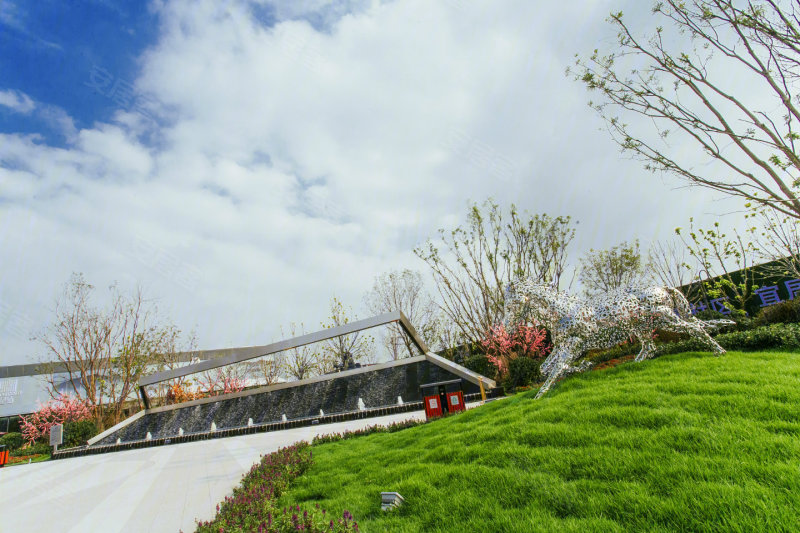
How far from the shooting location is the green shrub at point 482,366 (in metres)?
16.0

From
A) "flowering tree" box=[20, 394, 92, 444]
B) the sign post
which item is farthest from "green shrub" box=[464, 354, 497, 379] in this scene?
"flowering tree" box=[20, 394, 92, 444]

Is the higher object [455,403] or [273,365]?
[273,365]

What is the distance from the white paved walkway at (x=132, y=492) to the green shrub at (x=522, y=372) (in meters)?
3.47

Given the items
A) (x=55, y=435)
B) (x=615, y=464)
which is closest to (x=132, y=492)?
(x=615, y=464)

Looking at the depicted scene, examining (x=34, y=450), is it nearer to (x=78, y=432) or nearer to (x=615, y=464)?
(x=78, y=432)

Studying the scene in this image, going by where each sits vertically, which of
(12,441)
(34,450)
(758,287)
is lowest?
(34,450)

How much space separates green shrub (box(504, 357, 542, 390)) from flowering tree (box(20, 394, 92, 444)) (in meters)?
21.5

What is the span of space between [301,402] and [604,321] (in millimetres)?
12970

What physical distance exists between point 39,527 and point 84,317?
19418mm

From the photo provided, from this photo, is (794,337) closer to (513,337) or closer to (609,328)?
(609,328)

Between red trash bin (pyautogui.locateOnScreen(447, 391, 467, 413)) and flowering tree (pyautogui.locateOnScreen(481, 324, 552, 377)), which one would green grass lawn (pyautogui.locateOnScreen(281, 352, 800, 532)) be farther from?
flowering tree (pyautogui.locateOnScreen(481, 324, 552, 377))

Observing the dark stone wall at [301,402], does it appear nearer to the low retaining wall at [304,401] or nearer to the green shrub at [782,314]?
the low retaining wall at [304,401]

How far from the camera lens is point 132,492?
7.58 meters

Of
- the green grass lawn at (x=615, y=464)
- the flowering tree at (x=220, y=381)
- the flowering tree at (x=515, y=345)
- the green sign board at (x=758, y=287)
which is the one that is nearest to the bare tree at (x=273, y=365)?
the flowering tree at (x=220, y=381)
